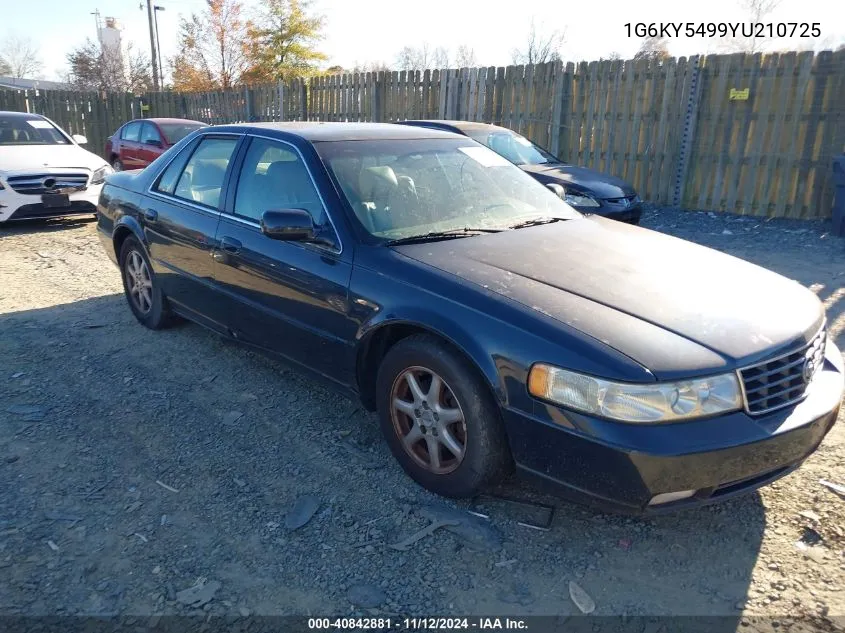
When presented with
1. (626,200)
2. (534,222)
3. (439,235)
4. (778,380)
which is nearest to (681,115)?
(626,200)

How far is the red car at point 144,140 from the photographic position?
12.9 meters

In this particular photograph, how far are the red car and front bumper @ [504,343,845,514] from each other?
39.1ft

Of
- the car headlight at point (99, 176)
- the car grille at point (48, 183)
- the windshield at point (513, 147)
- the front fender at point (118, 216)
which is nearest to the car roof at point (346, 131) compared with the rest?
the front fender at point (118, 216)

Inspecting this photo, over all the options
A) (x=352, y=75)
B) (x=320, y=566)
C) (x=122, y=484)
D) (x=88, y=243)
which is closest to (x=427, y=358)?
(x=320, y=566)

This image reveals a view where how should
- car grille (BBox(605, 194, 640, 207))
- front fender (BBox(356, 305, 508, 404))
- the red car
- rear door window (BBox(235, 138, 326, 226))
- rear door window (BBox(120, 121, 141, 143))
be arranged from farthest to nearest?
rear door window (BBox(120, 121, 141, 143)) < the red car < car grille (BBox(605, 194, 640, 207)) < rear door window (BBox(235, 138, 326, 226)) < front fender (BBox(356, 305, 508, 404))

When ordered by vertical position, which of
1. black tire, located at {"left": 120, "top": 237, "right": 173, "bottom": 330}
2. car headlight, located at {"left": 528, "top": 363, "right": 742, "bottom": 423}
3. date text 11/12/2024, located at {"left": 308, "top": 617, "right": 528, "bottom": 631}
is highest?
car headlight, located at {"left": 528, "top": 363, "right": 742, "bottom": 423}

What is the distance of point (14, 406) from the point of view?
3945mm

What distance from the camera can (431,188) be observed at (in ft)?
12.1

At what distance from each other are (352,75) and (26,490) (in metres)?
14.0

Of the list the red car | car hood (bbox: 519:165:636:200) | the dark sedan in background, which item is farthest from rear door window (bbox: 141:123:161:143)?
car hood (bbox: 519:165:636:200)

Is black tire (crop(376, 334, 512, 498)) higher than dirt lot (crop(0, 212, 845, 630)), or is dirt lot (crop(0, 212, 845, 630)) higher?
black tire (crop(376, 334, 512, 498))

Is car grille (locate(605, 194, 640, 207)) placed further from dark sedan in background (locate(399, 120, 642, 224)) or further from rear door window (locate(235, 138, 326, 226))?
rear door window (locate(235, 138, 326, 226))

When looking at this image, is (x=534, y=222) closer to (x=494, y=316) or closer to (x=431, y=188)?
(x=431, y=188)

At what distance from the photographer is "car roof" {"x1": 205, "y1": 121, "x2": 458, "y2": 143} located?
383 cm
